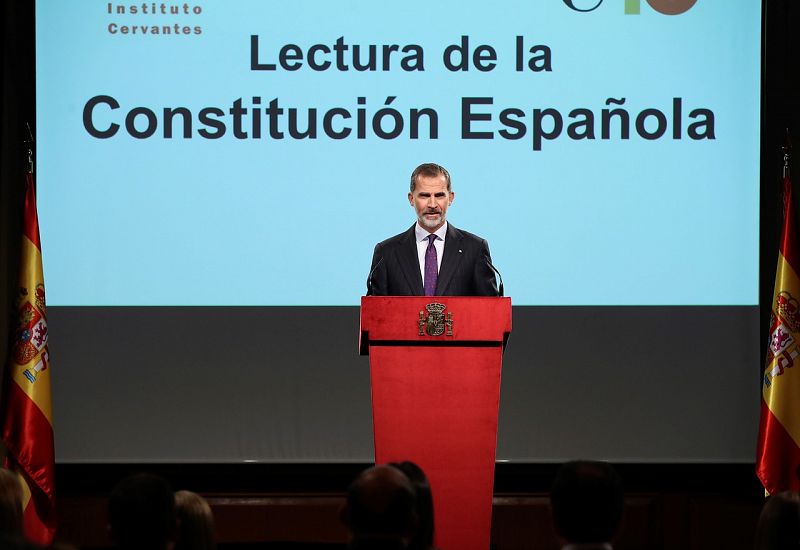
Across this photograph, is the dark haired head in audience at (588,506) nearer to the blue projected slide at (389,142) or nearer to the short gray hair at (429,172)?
the short gray hair at (429,172)

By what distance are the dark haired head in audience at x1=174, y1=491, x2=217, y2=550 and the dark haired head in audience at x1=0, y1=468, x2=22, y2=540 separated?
1.35 ft

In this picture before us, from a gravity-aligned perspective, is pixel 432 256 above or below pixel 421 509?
above

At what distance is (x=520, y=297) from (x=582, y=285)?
0.33m

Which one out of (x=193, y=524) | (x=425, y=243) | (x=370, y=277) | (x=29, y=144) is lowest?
(x=193, y=524)

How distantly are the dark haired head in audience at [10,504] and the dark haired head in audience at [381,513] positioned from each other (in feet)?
2.60

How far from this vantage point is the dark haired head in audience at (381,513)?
235 cm

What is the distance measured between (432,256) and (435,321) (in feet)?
1.91

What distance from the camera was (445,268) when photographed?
172 inches

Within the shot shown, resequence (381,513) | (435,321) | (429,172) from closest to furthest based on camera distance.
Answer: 1. (381,513)
2. (435,321)
3. (429,172)

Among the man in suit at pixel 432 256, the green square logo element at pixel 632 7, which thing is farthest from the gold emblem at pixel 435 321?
the green square logo element at pixel 632 7

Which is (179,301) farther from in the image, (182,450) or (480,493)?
(480,493)

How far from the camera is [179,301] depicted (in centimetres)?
570

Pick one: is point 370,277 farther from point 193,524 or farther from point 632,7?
point 632,7

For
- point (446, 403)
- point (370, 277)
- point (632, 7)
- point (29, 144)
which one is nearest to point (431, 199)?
point (370, 277)
